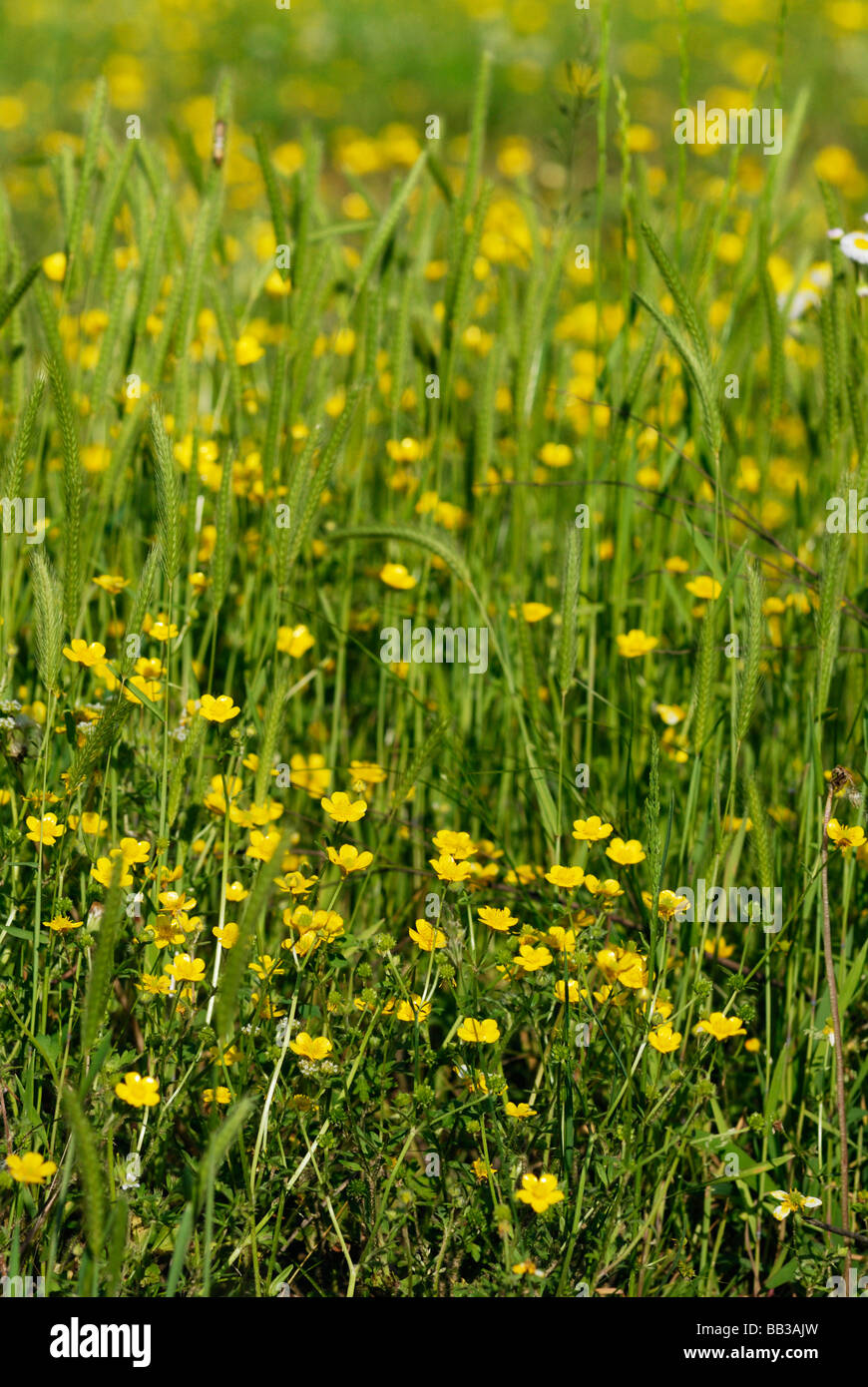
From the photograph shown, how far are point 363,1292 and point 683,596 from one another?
4.00 ft

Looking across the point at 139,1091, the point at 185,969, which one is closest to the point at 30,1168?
the point at 139,1091

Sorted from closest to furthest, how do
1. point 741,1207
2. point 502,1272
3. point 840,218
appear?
point 502,1272
point 741,1207
point 840,218

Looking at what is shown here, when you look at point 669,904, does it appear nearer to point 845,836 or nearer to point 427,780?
point 845,836

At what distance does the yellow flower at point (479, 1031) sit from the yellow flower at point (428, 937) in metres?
0.08

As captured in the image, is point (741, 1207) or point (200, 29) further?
point (200, 29)

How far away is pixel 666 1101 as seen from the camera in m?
1.32

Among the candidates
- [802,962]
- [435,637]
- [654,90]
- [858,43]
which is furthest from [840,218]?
[858,43]

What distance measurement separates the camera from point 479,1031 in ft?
4.17

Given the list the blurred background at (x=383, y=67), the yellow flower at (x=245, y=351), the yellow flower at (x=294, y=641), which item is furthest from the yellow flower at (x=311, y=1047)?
the blurred background at (x=383, y=67)

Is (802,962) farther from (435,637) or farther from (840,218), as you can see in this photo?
(840,218)

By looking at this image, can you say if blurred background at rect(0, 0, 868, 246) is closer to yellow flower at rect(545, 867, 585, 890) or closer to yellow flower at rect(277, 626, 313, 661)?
yellow flower at rect(277, 626, 313, 661)
